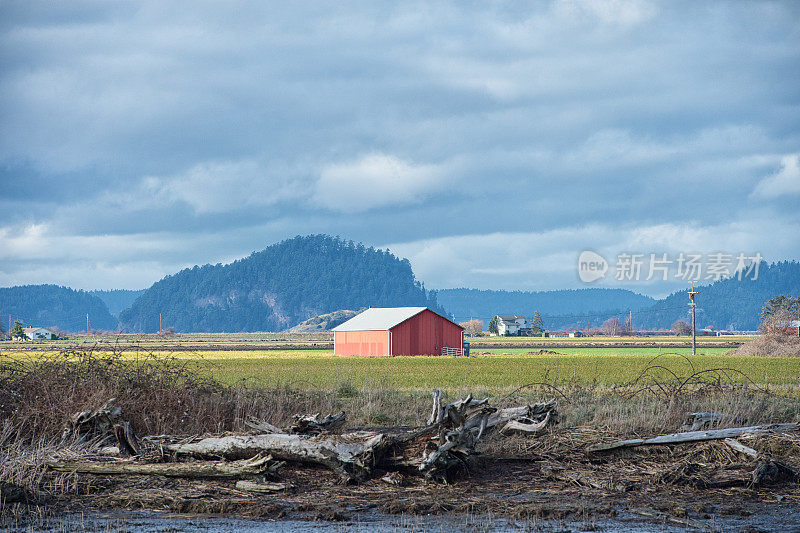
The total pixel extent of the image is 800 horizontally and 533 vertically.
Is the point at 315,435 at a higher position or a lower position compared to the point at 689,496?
higher

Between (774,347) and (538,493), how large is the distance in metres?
68.1

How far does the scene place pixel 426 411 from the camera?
1912cm

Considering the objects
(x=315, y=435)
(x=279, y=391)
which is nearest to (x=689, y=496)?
(x=315, y=435)

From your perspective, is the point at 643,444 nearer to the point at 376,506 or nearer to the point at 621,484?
the point at 621,484

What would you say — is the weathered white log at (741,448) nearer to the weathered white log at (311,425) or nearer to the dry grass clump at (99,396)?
the weathered white log at (311,425)

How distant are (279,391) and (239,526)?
9636 millimetres

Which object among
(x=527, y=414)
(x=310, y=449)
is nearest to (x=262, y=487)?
(x=310, y=449)

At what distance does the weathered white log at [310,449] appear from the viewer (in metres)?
12.1

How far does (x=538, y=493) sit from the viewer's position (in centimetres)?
1173

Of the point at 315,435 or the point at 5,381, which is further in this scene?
Result: the point at 5,381

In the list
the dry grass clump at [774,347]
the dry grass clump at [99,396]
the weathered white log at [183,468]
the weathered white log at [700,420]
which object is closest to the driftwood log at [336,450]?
the weathered white log at [183,468]

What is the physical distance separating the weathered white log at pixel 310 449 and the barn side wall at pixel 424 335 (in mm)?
63764

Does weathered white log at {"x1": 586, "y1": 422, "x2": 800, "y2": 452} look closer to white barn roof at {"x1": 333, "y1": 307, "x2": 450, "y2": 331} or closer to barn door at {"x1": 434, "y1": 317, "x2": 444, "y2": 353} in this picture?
white barn roof at {"x1": 333, "y1": 307, "x2": 450, "y2": 331}

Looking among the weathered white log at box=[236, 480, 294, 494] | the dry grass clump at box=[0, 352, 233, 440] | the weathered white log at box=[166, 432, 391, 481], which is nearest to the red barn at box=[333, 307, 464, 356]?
the dry grass clump at box=[0, 352, 233, 440]
